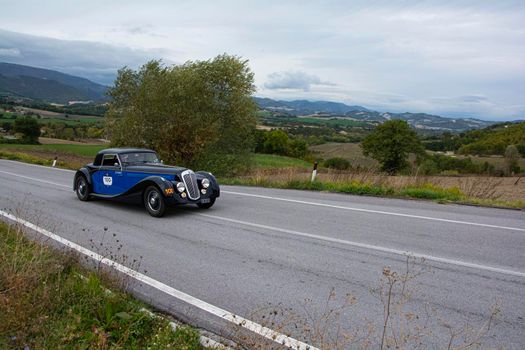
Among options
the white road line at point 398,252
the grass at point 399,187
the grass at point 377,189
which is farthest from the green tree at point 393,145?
the white road line at point 398,252

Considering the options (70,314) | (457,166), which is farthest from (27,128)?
(70,314)

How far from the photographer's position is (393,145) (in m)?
51.2

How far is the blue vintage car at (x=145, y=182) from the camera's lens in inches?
343

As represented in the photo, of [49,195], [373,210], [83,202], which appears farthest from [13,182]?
[373,210]

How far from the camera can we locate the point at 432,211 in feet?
28.9

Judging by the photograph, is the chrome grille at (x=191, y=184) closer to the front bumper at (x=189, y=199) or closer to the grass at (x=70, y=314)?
the front bumper at (x=189, y=199)

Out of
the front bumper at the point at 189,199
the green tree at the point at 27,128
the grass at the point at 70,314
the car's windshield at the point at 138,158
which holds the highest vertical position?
the car's windshield at the point at 138,158

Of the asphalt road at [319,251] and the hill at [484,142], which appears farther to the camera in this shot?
the hill at [484,142]

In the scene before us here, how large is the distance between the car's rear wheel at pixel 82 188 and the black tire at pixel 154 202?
8.77ft

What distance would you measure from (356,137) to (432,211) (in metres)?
74.8

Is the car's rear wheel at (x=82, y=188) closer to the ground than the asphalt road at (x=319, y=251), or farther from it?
closer to the ground

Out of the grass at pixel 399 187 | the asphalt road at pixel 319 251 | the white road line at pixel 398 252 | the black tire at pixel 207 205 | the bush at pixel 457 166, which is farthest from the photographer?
the bush at pixel 457 166

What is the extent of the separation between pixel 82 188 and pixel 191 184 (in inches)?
156

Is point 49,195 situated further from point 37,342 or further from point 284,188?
point 37,342
